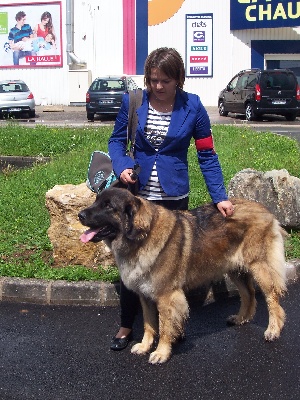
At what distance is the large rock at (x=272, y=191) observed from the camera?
7051mm

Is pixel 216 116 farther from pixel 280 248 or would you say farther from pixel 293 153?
pixel 280 248

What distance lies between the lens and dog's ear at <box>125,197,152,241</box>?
13.9 feet

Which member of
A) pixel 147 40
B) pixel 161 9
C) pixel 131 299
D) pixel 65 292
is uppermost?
pixel 161 9

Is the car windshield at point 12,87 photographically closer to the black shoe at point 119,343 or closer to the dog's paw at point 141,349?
the black shoe at point 119,343

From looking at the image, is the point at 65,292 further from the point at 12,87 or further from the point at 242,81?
the point at 12,87

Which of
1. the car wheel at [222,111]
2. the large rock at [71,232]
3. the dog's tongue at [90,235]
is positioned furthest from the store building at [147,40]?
the dog's tongue at [90,235]

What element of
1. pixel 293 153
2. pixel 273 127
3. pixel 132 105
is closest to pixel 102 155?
pixel 132 105

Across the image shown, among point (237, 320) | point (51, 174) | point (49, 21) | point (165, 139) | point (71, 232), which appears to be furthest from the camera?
point (49, 21)

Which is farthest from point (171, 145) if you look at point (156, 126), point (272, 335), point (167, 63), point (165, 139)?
point (272, 335)

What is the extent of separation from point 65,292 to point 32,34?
30335mm

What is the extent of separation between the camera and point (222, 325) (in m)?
5.38

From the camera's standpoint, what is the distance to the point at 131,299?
4.85 metres

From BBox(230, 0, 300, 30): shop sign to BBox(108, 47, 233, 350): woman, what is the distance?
1049 inches

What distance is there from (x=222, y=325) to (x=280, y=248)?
879 mm
